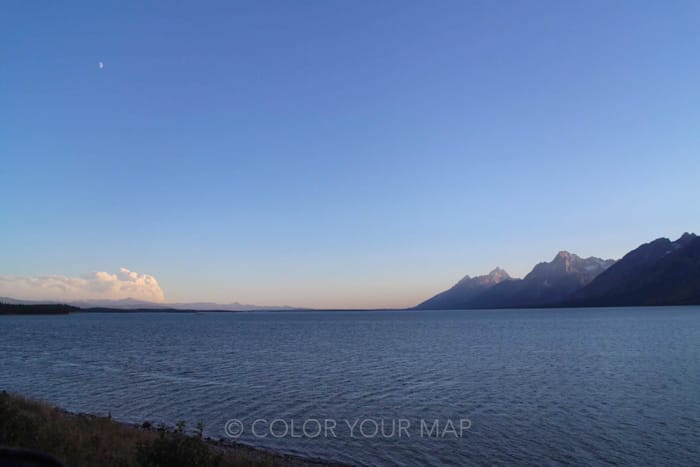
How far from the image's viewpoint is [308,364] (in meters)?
55.8

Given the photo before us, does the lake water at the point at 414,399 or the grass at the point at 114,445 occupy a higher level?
the grass at the point at 114,445

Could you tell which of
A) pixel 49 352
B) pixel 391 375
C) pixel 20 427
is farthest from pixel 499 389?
pixel 49 352

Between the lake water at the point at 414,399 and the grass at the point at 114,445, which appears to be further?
the lake water at the point at 414,399

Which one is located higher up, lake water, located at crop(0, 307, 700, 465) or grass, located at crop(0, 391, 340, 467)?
grass, located at crop(0, 391, 340, 467)

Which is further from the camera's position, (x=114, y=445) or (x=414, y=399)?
(x=414, y=399)

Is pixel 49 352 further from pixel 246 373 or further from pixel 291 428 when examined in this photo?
pixel 291 428

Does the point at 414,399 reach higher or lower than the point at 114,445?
lower

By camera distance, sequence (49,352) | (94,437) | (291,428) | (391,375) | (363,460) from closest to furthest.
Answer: (94,437) → (363,460) → (291,428) → (391,375) → (49,352)

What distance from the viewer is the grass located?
504 inches

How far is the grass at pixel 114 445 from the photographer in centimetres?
1279

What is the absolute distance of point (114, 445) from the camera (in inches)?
743

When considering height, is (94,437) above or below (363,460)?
above

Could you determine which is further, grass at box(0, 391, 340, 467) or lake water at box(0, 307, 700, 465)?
lake water at box(0, 307, 700, 465)

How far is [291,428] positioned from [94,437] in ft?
37.0
